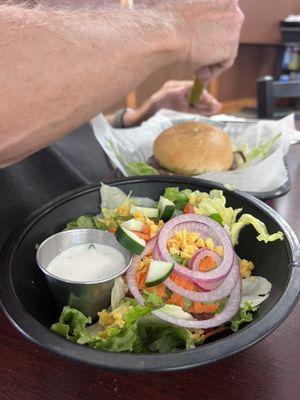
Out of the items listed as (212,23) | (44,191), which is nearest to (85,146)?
(44,191)

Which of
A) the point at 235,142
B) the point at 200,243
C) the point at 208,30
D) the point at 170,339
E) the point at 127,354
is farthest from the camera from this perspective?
the point at 235,142

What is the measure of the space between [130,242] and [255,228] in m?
0.22

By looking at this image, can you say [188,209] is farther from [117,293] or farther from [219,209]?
[117,293]

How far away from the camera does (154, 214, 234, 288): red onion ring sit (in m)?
0.62

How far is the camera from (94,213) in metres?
0.85

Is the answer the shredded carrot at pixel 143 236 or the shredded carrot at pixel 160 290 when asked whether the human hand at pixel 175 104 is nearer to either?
the shredded carrot at pixel 143 236

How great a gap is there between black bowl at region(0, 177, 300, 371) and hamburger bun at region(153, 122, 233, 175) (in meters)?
0.33

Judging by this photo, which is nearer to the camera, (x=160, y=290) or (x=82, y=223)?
(x=160, y=290)

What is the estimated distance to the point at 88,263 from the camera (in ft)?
2.28

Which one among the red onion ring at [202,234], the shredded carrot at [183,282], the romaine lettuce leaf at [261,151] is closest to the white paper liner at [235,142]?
the romaine lettuce leaf at [261,151]

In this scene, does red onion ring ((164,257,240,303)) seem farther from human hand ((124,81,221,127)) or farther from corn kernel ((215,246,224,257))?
human hand ((124,81,221,127))

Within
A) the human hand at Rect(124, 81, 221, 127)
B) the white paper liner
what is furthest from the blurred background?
the white paper liner

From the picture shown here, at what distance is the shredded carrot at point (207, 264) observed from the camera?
2.11 ft

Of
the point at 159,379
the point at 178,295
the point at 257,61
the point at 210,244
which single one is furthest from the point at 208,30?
the point at 257,61
